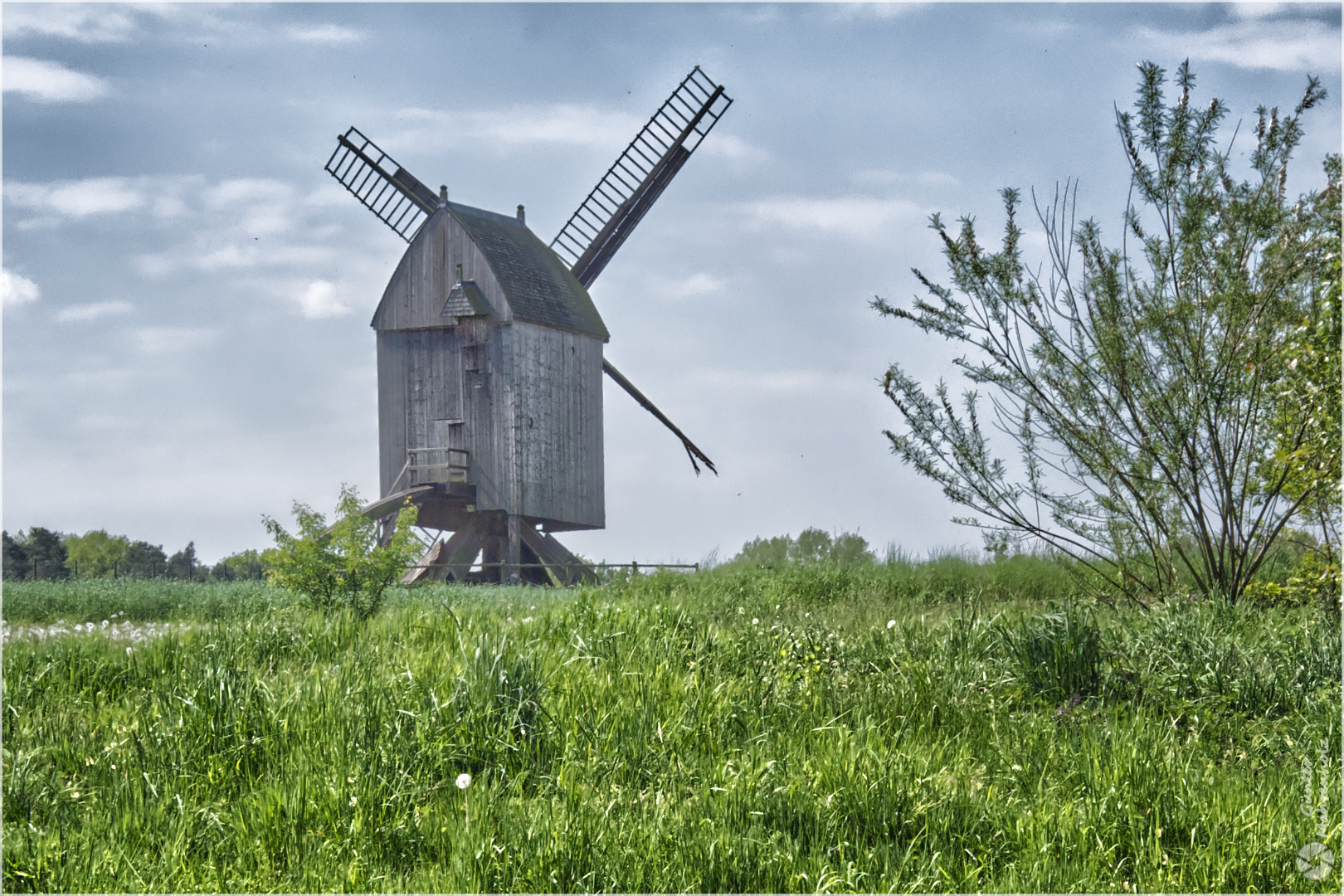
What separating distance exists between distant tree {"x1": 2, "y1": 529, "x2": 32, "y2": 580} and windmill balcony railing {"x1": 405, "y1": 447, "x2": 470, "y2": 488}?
11.7m

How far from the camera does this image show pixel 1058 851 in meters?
4.30

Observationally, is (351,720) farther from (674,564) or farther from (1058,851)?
(674,564)

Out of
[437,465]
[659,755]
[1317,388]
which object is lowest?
[659,755]

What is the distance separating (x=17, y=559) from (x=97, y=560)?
9373mm

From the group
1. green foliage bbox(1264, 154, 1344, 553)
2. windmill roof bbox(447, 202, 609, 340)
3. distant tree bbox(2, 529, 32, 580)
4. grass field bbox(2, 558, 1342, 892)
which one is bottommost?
grass field bbox(2, 558, 1342, 892)

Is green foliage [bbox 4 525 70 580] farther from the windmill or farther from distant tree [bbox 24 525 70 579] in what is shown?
the windmill

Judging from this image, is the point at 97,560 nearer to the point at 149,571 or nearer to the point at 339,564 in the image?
the point at 149,571

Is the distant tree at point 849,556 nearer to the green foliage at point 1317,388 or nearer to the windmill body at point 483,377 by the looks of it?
the green foliage at point 1317,388

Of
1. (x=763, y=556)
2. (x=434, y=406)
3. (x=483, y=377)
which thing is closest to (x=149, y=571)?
(x=434, y=406)

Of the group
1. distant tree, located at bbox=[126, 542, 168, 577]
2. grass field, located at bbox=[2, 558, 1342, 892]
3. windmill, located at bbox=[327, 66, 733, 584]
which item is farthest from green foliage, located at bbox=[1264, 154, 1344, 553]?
distant tree, located at bbox=[126, 542, 168, 577]

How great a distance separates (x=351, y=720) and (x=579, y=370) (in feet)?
58.8

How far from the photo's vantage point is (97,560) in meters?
39.6

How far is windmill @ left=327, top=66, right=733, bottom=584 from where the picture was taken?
69.5 ft

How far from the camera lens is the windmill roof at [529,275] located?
21.4 meters
